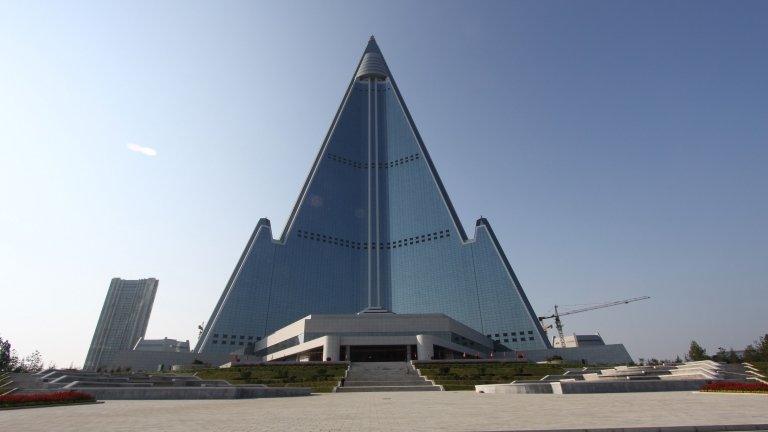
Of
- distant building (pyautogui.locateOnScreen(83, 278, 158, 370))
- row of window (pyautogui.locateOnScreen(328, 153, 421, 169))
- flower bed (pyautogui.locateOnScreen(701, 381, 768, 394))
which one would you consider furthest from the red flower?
distant building (pyautogui.locateOnScreen(83, 278, 158, 370))

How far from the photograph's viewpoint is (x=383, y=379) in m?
26.9

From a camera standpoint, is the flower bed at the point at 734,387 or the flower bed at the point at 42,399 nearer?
the flower bed at the point at 42,399

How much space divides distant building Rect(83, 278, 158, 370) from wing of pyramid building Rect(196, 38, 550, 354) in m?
95.8

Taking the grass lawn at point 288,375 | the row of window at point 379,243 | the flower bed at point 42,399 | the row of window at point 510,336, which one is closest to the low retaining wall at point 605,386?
the grass lawn at point 288,375

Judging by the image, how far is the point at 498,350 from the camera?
61.5 m

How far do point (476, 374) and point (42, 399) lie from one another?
23.8 meters

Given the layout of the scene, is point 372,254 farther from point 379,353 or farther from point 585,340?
point 585,340

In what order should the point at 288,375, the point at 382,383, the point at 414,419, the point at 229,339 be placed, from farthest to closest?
the point at 229,339, the point at 288,375, the point at 382,383, the point at 414,419

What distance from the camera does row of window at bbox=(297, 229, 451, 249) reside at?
76.4 metres

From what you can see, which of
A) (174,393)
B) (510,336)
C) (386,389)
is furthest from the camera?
(510,336)

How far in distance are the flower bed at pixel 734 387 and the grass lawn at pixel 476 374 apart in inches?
447

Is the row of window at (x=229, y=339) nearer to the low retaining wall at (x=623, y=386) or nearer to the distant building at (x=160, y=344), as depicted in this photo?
the distant building at (x=160, y=344)

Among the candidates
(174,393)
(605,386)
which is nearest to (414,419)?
(605,386)

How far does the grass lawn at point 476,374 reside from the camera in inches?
993
